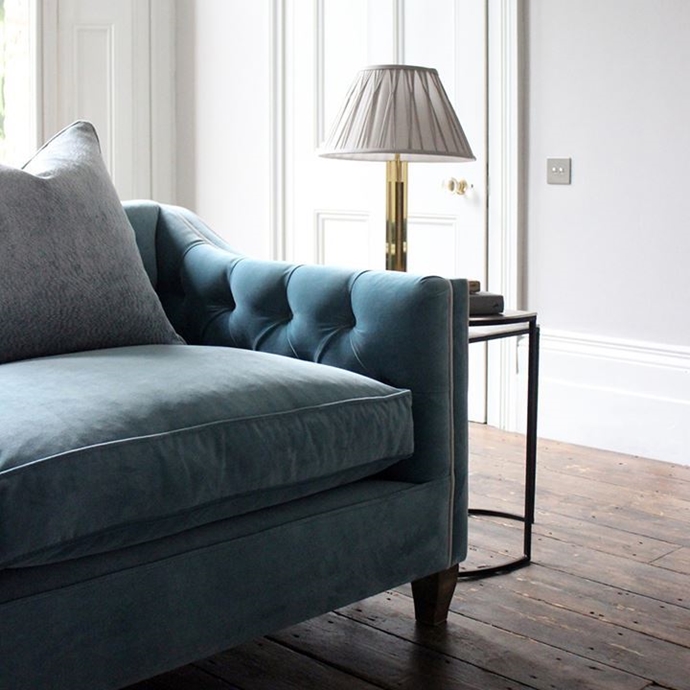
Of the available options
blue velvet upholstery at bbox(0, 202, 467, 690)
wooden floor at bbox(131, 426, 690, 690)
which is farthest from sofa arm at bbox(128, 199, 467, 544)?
wooden floor at bbox(131, 426, 690, 690)

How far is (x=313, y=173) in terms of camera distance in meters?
4.28

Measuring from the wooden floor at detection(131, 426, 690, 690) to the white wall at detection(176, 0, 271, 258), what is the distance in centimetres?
224

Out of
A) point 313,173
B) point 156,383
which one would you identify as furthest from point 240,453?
point 313,173

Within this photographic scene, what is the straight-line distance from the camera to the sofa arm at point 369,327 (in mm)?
1887

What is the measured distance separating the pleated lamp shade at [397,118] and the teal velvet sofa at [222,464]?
0.35 meters

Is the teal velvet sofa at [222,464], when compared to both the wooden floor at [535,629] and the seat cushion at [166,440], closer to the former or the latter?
the seat cushion at [166,440]

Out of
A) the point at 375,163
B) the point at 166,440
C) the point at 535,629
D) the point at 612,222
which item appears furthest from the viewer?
the point at 375,163

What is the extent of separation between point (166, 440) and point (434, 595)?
73 centimetres

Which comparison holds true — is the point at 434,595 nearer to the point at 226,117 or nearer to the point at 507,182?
the point at 507,182

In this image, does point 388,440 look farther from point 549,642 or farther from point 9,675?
point 9,675

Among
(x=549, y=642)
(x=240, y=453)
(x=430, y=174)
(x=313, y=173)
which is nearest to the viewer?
(x=240, y=453)

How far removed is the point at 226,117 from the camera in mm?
4699

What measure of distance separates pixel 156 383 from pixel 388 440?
0.41 meters

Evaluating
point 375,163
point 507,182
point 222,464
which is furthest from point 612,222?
point 222,464
